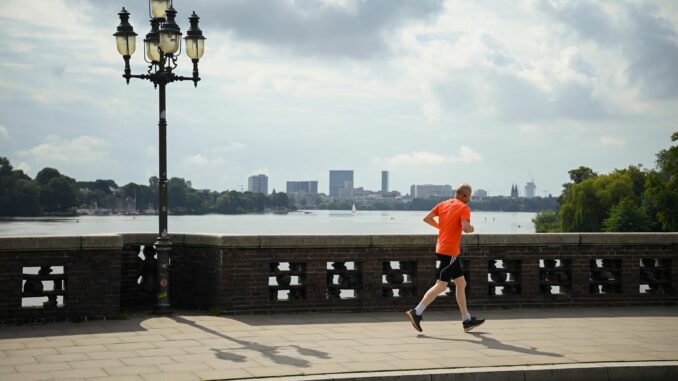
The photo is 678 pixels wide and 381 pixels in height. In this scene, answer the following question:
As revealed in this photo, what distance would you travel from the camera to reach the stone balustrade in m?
11.6

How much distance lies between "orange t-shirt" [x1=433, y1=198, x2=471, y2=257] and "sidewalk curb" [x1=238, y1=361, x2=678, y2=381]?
2.50 meters

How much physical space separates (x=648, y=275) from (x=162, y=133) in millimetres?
7784

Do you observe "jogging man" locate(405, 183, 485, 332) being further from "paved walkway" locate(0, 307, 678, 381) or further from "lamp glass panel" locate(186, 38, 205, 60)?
"lamp glass panel" locate(186, 38, 205, 60)

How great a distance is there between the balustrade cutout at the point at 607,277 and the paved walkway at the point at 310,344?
3.61 feet

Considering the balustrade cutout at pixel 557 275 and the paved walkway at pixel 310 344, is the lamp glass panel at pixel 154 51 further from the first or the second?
the balustrade cutout at pixel 557 275

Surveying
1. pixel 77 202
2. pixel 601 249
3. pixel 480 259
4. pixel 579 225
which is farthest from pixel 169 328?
pixel 77 202

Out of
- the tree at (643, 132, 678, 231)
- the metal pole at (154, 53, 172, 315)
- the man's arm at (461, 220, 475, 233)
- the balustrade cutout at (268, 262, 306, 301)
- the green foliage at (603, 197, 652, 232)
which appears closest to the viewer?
the man's arm at (461, 220, 475, 233)

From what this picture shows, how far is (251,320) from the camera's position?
11859 mm

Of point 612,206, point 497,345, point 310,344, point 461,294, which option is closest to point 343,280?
point 461,294

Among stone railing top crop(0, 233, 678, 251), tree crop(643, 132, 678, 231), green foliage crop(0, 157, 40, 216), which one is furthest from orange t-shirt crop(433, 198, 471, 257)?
green foliage crop(0, 157, 40, 216)

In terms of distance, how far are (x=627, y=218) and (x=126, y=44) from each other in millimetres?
74986

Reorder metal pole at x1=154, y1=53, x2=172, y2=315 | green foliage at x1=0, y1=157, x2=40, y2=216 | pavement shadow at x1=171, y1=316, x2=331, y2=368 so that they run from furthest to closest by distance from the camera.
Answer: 1. green foliage at x1=0, y1=157, x2=40, y2=216
2. metal pole at x1=154, y1=53, x2=172, y2=315
3. pavement shadow at x1=171, y1=316, x2=331, y2=368

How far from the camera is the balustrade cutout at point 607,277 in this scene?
13883 millimetres

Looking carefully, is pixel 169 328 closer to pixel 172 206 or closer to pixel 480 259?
pixel 480 259
